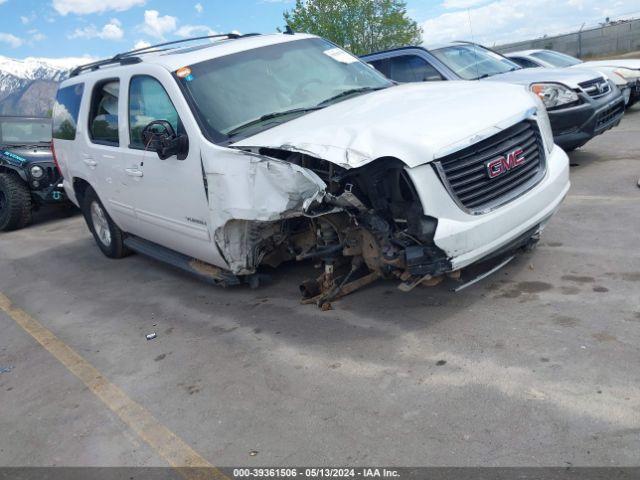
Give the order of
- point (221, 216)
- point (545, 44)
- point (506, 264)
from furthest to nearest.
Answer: point (545, 44) → point (506, 264) → point (221, 216)

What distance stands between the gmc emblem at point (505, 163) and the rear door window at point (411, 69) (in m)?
3.84

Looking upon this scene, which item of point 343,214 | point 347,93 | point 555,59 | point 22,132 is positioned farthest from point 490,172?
point 22,132

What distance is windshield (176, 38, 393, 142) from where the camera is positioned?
4.26 m

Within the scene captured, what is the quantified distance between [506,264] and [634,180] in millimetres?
2954

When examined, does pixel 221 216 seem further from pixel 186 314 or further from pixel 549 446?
pixel 549 446

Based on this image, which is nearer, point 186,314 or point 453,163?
point 453,163

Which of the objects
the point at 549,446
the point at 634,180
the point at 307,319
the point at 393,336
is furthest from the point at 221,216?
the point at 634,180

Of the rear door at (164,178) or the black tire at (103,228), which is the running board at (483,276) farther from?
the black tire at (103,228)

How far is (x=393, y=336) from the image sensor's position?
3.69 meters

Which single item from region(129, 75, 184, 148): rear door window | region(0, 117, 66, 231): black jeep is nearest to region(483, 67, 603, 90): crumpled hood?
region(129, 75, 184, 148): rear door window

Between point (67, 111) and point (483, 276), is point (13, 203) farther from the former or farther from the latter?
point (483, 276)

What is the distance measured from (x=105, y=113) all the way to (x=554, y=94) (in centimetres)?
503

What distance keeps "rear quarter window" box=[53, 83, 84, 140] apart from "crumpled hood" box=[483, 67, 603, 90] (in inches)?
197

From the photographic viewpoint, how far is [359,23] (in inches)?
1075
